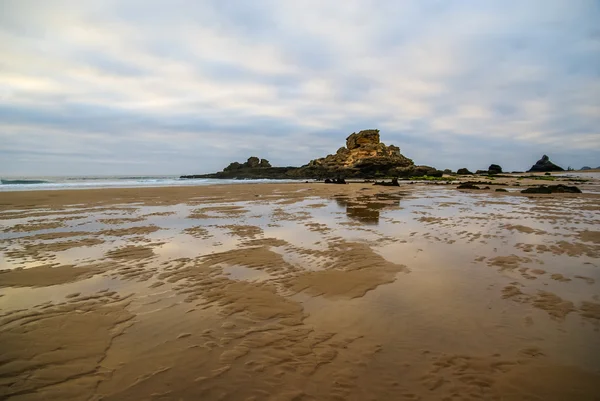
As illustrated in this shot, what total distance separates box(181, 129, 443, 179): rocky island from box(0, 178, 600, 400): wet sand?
63.2 meters

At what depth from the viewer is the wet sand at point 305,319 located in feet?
9.16

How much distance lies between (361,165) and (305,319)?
2788 inches

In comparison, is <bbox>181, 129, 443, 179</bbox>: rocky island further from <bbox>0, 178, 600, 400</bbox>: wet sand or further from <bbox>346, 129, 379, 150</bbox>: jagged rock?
<bbox>0, 178, 600, 400</bbox>: wet sand

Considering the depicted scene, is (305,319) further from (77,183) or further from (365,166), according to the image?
(365,166)

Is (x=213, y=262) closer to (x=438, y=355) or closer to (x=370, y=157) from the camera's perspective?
(x=438, y=355)

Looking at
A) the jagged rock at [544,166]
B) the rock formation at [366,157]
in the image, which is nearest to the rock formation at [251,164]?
the rock formation at [366,157]

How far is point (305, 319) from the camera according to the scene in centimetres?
409

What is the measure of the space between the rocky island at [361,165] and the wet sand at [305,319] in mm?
63179

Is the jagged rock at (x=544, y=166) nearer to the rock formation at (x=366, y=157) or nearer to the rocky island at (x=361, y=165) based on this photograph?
the rocky island at (x=361, y=165)

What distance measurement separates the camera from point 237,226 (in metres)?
11.1

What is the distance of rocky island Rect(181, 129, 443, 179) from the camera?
7000 cm

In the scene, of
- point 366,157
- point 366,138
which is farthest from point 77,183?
point 366,138

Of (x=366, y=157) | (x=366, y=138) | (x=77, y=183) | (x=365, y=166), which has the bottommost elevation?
(x=77, y=183)

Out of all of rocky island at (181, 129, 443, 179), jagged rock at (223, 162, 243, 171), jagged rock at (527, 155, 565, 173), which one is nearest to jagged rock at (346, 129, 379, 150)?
rocky island at (181, 129, 443, 179)
